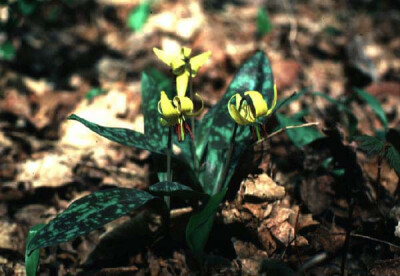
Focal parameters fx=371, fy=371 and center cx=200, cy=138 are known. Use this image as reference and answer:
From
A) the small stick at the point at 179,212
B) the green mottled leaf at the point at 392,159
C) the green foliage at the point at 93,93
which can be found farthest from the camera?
the green foliage at the point at 93,93

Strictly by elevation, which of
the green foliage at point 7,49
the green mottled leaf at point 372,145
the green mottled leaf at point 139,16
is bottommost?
the green mottled leaf at point 372,145

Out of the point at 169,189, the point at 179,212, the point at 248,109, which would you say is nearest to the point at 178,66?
the point at 248,109

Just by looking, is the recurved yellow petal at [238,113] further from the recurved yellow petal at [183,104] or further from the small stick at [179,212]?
the small stick at [179,212]

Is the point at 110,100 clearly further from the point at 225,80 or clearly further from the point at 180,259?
the point at 180,259

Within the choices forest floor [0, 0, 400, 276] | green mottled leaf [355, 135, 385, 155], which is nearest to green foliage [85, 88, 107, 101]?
forest floor [0, 0, 400, 276]

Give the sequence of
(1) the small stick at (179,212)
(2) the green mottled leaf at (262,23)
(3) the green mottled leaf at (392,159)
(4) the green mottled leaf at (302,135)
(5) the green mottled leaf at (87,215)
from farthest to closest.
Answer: (2) the green mottled leaf at (262,23)
(4) the green mottled leaf at (302,135)
(1) the small stick at (179,212)
(3) the green mottled leaf at (392,159)
(5) the green mottled leaf at (87,215)

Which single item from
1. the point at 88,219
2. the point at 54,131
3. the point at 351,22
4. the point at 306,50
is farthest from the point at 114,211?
the point at 351,22

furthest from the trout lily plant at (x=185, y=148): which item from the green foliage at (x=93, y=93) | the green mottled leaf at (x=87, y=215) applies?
the green foliage at (x=93, y=93)
